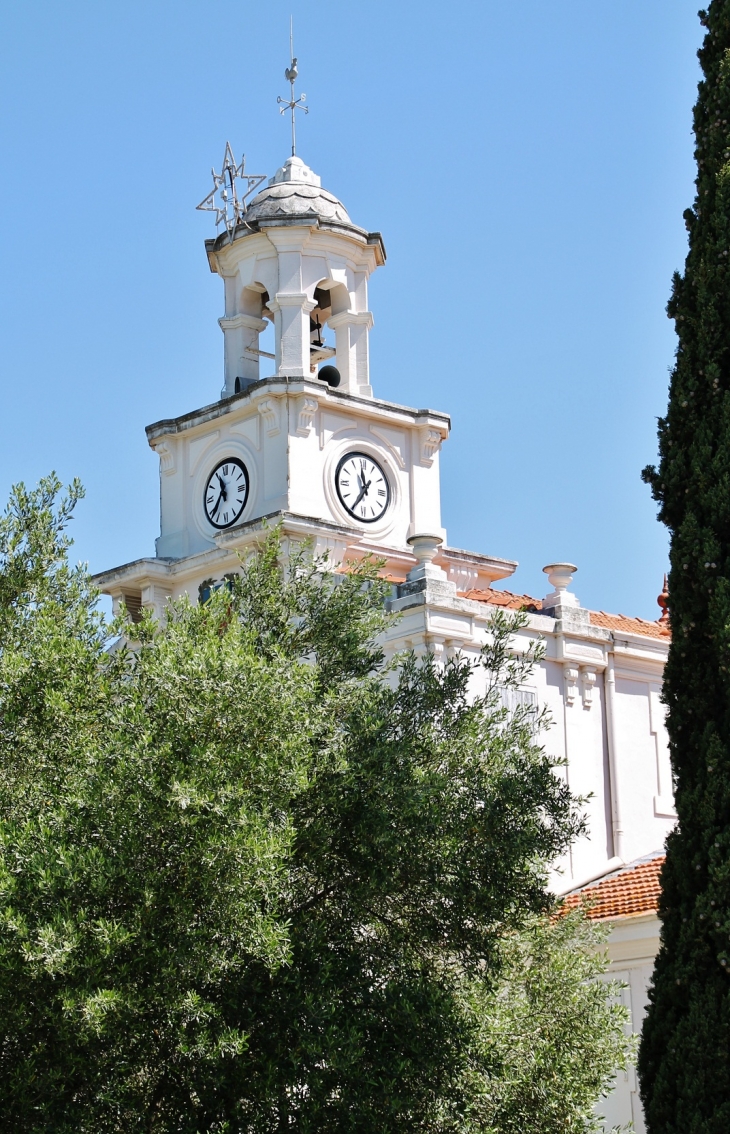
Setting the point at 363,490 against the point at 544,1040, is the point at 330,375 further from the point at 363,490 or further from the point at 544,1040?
the point at 544,1040

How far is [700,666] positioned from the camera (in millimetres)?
16234

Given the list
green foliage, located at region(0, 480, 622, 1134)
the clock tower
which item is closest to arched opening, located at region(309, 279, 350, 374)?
the clock tower

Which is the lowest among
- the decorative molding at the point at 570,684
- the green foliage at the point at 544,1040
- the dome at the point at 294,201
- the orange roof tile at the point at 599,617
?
the green foliage at the point at 544,1040

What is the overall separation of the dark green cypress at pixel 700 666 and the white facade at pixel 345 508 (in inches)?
569

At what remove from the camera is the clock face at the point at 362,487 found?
36.7 metres

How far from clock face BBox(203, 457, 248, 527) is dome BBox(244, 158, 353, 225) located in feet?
16.9

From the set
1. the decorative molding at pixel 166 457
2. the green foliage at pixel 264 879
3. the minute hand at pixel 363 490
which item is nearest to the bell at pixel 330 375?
the minute hand at pixel 363 490

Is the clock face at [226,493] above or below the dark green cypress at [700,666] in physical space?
above

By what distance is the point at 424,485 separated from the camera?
1500 inches

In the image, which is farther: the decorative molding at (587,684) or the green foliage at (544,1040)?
the decorative molding at (587,684)

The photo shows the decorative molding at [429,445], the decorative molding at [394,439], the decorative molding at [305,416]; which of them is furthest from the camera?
the decorative molding at [429,445]

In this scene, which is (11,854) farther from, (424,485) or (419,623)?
(424,485)

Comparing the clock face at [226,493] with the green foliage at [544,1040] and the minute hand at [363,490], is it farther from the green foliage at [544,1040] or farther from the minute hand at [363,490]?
the green foliage at [544,1040]

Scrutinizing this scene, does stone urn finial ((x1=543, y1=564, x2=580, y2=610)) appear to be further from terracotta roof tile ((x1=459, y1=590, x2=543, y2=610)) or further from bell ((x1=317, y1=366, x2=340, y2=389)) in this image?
bell ((x1=317, y1=366, x2=340, y2=389))
